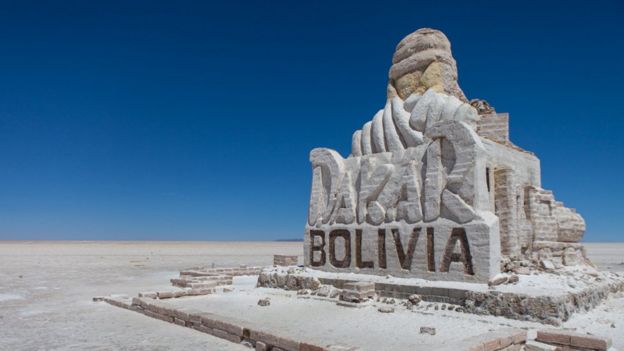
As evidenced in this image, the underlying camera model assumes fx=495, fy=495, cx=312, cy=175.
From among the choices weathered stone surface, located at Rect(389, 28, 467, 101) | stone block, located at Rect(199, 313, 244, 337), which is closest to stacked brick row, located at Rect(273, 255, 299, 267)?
weathered stone surface, located at Rect(389, 28, 467, 101)

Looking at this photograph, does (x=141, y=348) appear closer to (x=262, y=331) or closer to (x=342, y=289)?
(x=262, y=331)

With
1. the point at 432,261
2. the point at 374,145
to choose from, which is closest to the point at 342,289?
the point at 432,261

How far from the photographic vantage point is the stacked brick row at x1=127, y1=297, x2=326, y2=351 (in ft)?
22.3

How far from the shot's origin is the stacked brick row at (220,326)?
267 inches

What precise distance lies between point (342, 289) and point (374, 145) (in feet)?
12.9

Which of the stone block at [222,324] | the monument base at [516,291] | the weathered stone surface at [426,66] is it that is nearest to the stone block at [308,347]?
the stone block at [222,324]

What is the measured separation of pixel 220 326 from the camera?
8195mm

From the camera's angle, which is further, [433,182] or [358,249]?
[358,249]

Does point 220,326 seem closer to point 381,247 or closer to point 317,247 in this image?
point 381,247

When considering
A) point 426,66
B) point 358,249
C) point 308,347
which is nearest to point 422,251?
point 358,249

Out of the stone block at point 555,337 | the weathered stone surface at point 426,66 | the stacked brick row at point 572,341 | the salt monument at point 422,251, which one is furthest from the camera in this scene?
the weathered stone surface at point 426,66

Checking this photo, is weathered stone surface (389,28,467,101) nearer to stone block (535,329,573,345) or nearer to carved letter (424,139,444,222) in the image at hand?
carved letter (424,139,444,222)

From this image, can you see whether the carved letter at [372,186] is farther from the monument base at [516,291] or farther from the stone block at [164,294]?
the stone block at [164,294]

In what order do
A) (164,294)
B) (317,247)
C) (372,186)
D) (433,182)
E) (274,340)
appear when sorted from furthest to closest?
(317,247), (372,186), (164,294), (433,182), (274,340)
